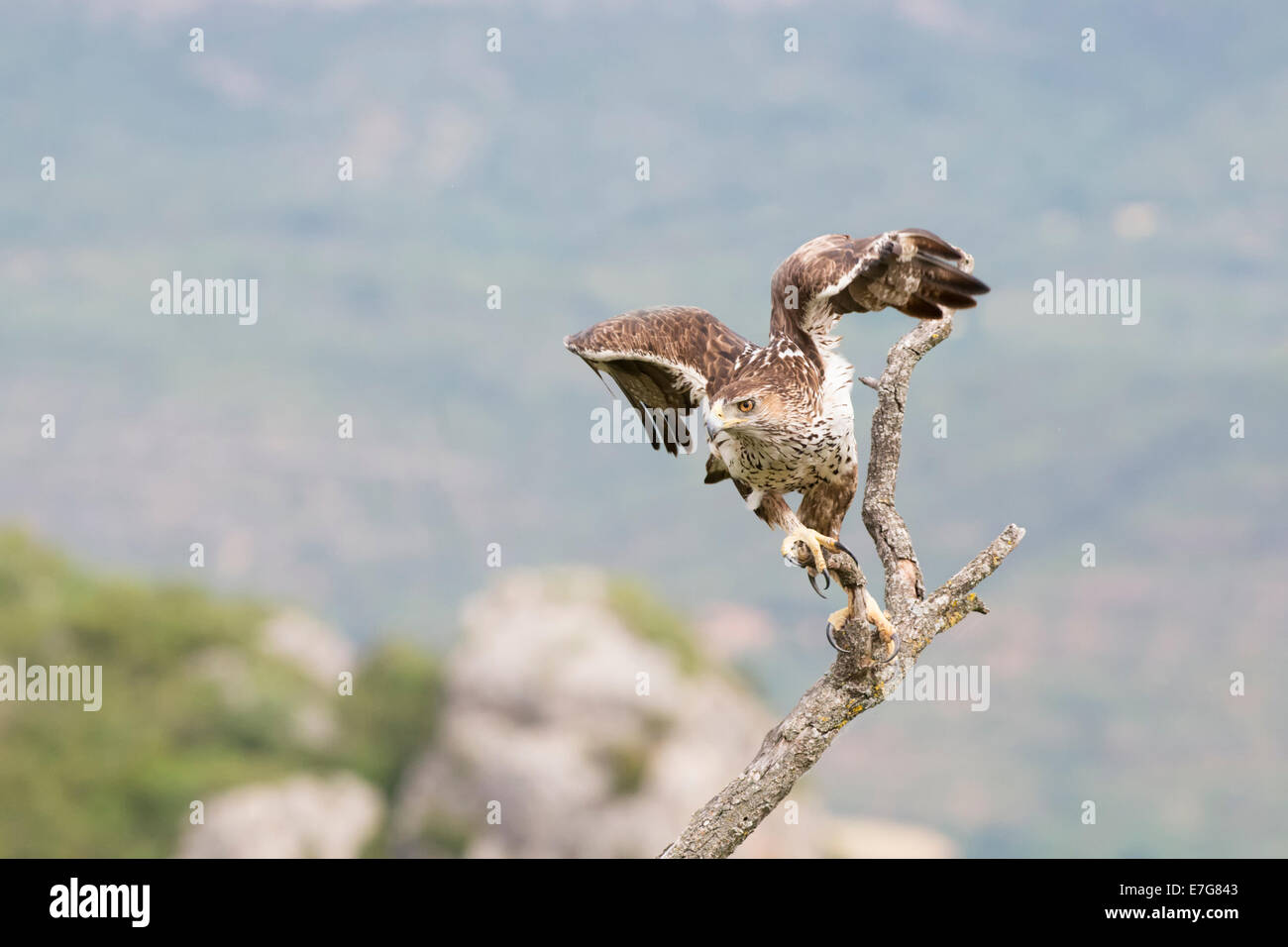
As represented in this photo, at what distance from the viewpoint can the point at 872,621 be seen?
15.4 feet

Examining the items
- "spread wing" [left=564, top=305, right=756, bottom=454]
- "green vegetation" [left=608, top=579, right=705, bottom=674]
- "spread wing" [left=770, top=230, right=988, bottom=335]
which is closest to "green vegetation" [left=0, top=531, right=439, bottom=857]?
"green vegetation" [left=608, top=579, right=705, bottom=674]

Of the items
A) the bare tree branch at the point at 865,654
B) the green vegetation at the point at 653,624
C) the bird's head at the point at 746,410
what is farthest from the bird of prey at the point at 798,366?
the green vegetation at the point at 653,624

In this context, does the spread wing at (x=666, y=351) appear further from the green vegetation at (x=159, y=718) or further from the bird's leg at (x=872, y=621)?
the green vegetation at (x=159, y=718)

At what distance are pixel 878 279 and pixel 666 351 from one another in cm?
91

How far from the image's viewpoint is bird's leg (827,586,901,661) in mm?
4648

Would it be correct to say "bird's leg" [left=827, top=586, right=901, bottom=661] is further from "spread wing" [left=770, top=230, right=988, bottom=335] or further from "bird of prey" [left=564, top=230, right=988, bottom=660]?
"spread wing" [left=770, top=230, right=988, bottom=335]

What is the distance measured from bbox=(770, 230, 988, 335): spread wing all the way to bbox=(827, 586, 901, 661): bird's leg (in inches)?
44.8

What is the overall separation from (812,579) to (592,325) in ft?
4.77

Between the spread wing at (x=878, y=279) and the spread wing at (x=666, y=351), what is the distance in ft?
1.11

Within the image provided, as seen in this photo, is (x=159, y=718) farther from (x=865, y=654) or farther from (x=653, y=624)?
(x=865, y=654)

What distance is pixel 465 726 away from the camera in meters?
13.0

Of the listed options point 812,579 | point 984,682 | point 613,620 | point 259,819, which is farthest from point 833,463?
point 259,819

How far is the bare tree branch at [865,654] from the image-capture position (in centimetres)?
447

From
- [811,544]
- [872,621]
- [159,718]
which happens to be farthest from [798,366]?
[159,718]
